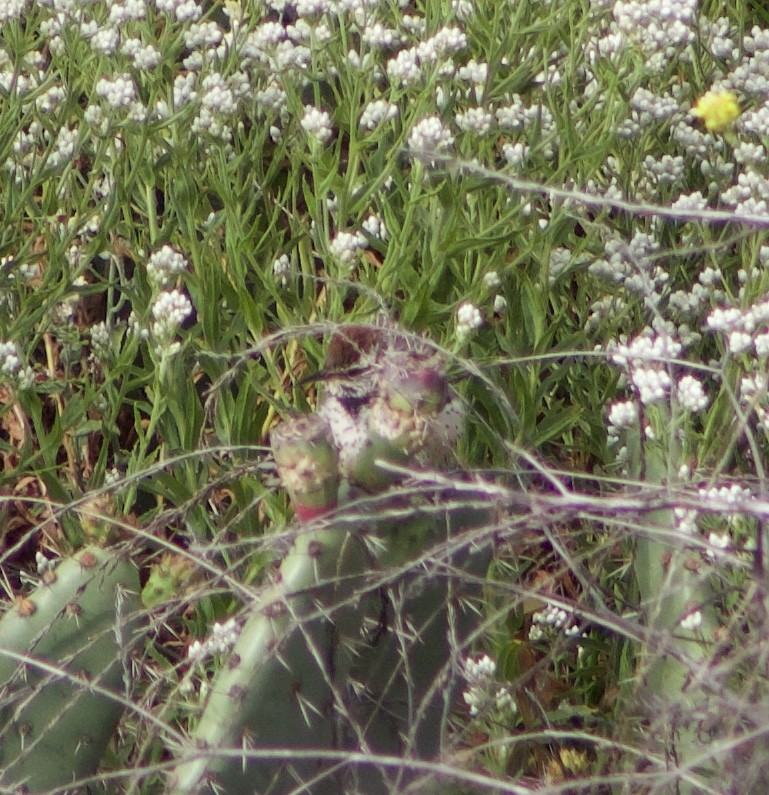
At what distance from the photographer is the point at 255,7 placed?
321cm

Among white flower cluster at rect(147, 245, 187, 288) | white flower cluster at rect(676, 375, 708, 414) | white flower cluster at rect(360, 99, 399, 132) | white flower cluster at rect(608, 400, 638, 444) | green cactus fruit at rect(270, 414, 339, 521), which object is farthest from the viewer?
white flower cluster at rect(360, 99, 399, 132)

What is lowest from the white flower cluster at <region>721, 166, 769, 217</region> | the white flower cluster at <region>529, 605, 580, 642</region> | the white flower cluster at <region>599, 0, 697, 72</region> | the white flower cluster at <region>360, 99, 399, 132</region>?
the white flower cluster at <region>529, 605, 580, 642</region>

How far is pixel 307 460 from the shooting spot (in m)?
1.84

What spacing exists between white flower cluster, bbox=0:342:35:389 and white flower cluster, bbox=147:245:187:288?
0.31 m

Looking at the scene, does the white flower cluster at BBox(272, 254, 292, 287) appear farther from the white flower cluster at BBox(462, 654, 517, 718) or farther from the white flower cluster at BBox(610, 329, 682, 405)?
the white flower cluster at BBox(462, 654, 517, 718)

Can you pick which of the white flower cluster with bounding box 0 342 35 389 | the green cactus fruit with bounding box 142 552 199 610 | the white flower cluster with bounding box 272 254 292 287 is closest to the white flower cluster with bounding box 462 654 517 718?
the green cactus fruit with bounding box 142 552 199 610

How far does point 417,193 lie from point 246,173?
0.69m

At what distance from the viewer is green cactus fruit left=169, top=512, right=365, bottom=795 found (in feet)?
6.12

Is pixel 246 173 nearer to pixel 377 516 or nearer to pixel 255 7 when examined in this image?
pixel 255 7

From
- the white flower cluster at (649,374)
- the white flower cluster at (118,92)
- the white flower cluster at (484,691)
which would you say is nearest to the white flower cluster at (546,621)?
the white flower cluster at (484,691)

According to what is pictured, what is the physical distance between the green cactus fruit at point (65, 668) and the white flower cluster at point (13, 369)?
23.3 inches

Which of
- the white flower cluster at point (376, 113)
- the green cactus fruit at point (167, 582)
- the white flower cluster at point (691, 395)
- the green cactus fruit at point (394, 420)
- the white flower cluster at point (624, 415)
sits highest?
the white flower cluster at point (376, 113)

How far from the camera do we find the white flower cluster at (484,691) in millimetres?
2258

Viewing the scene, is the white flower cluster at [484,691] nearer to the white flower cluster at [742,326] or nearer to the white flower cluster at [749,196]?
the white flower cluster at [742,326]
